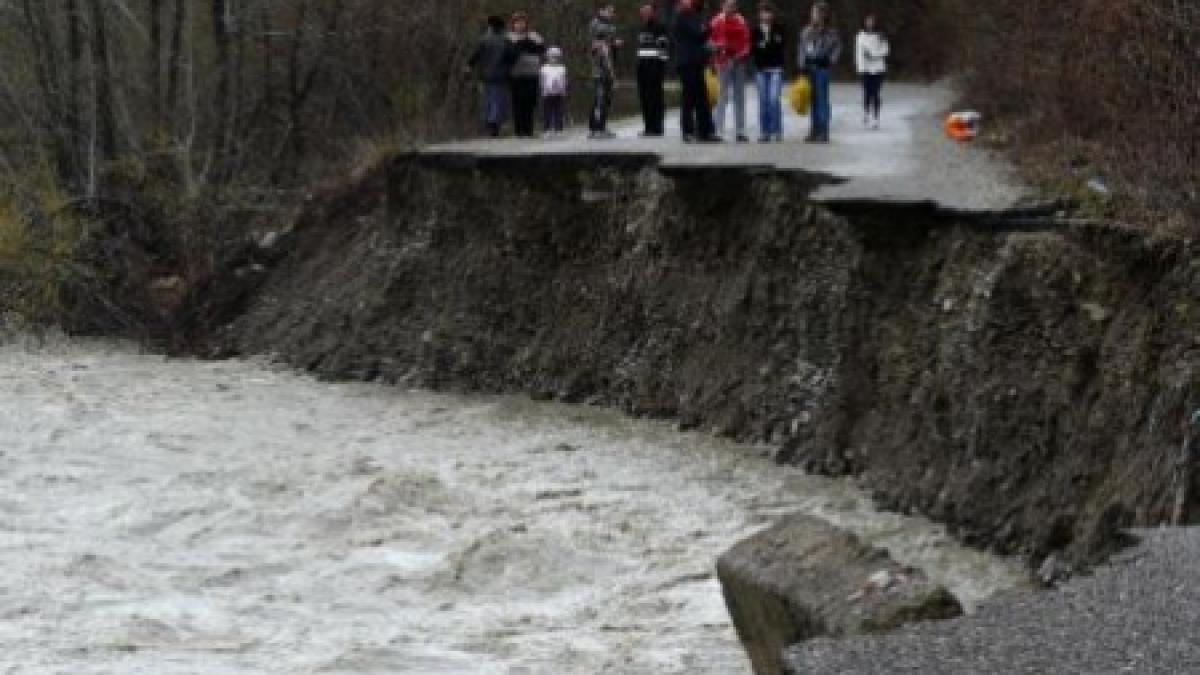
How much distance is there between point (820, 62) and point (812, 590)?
570 inches

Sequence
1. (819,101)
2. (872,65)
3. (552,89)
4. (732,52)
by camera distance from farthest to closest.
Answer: (872,65), (552,89), (819,101), (732,52)

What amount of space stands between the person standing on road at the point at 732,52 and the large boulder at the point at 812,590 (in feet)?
42.1

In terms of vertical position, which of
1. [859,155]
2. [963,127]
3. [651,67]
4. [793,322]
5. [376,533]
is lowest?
[376,533]

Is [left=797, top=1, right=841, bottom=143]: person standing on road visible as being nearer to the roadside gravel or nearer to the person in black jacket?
the person in black jacket

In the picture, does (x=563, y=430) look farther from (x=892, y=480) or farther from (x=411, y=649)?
(x=411, y=649)

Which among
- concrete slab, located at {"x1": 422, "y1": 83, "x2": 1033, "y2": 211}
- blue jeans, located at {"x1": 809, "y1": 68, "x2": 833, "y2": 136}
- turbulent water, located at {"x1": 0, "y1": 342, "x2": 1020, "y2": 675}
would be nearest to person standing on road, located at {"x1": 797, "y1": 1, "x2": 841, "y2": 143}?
blue jeans, located at {"x1": 809, "y1": 68, "x2": 833, "y2": 136}

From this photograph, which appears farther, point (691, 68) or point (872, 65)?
point (872, 65)

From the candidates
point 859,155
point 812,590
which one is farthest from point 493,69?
point 812,590

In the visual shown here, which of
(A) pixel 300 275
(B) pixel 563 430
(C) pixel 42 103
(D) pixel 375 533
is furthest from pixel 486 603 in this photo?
(C) pixel 42 103

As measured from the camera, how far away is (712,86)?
23531 millimetres

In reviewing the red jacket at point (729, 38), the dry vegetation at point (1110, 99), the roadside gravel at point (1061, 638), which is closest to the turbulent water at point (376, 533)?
the roadside gravel at point (1061, 638)

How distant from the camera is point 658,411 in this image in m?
18.5

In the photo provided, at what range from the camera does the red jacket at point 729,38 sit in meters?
21.4

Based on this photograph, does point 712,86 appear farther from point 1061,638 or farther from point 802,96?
point 1061,638
